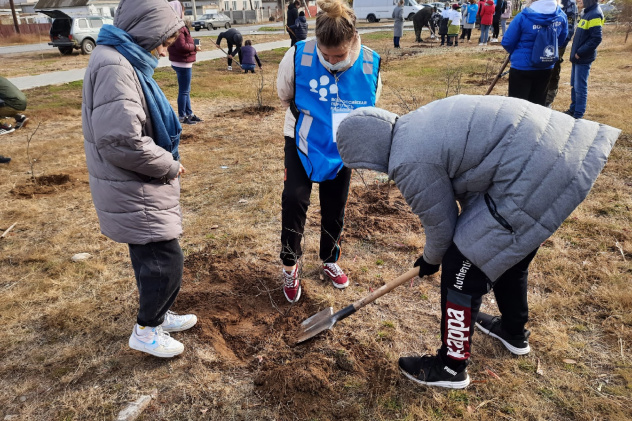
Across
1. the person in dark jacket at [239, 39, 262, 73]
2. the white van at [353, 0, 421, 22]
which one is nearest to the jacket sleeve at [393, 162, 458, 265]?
the person in dark jacket at [239, 39, 262, 73]

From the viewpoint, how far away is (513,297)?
88.6 inches

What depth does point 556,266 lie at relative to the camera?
316cm

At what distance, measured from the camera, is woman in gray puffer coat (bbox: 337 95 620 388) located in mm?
1640

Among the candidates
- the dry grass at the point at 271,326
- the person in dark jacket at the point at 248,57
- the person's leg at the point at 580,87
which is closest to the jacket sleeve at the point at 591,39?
the person's leg at the point at 580,87

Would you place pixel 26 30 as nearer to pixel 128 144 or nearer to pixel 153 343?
pixel 153 343

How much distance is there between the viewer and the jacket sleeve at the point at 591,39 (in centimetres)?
568

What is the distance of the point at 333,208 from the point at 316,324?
2.42 feet

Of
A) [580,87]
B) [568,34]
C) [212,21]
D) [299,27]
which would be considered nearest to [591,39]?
[568,34]

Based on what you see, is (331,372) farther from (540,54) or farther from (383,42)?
(383,42)

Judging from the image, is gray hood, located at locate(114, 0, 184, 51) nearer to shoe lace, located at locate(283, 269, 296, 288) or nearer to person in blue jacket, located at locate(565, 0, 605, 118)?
shoe lace, located at locate(283, 269, 296, 288)

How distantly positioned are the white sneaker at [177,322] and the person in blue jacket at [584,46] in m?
6.13

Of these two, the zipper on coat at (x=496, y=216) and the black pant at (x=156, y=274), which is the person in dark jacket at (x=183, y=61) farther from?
the zipper on coat at (x=496, y=216)

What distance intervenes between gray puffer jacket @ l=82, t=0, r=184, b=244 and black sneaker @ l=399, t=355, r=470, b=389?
141 centimetres

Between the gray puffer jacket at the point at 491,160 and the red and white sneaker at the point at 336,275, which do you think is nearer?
the gray puffer jacket at the point at 491,160
